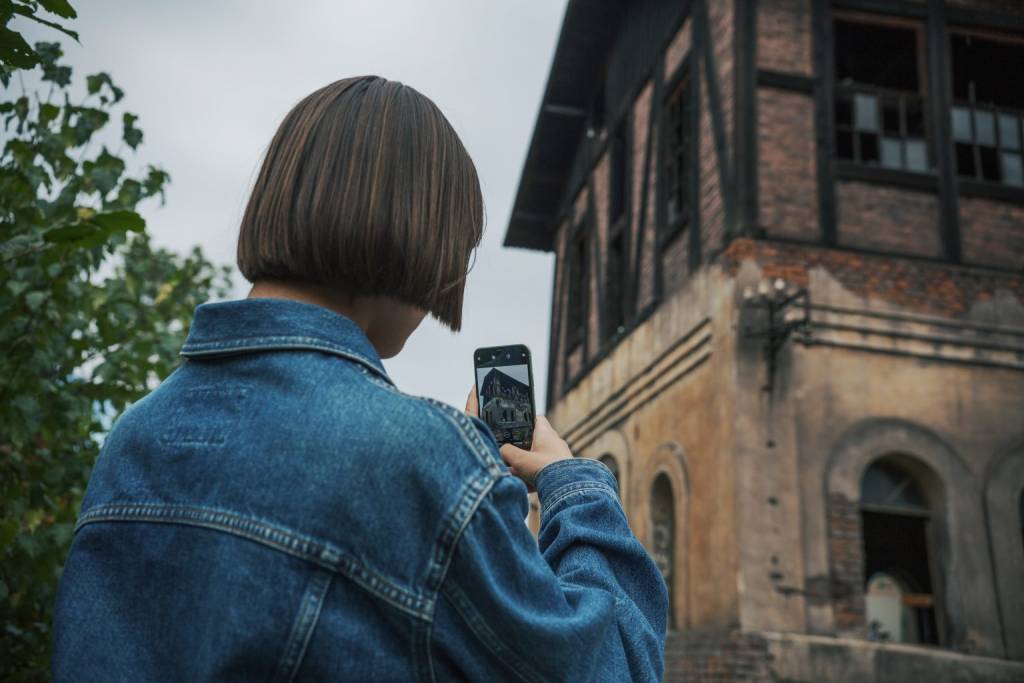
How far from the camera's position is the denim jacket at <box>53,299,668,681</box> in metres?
1.00

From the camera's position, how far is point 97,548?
114 centimetres

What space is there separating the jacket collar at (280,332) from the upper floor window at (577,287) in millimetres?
14093

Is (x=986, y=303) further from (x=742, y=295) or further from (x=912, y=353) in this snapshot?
(x=742, y=295)

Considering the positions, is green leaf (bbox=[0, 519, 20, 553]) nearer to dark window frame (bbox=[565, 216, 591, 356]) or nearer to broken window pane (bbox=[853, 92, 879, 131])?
broken window pane (bbox=[853, 92, 879, 131])

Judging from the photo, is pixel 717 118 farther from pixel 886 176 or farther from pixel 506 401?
pixel 506 401

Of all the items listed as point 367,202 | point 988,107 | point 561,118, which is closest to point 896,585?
point 988,107

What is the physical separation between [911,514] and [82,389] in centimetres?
810

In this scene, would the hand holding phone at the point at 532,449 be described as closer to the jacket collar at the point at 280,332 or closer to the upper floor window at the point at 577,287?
the jacket collar at the point at 280,332

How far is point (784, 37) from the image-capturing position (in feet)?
35.1

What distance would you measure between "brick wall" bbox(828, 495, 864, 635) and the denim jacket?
27.6 ft

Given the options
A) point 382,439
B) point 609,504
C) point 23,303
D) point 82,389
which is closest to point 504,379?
point 609,504

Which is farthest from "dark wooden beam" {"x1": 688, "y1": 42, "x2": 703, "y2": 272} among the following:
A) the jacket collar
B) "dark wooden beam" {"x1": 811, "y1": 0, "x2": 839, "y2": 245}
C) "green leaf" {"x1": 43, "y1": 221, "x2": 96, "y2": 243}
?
the jacket collar

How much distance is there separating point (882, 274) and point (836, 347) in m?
0.99

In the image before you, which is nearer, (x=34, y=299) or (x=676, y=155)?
(x=34, y=299)
